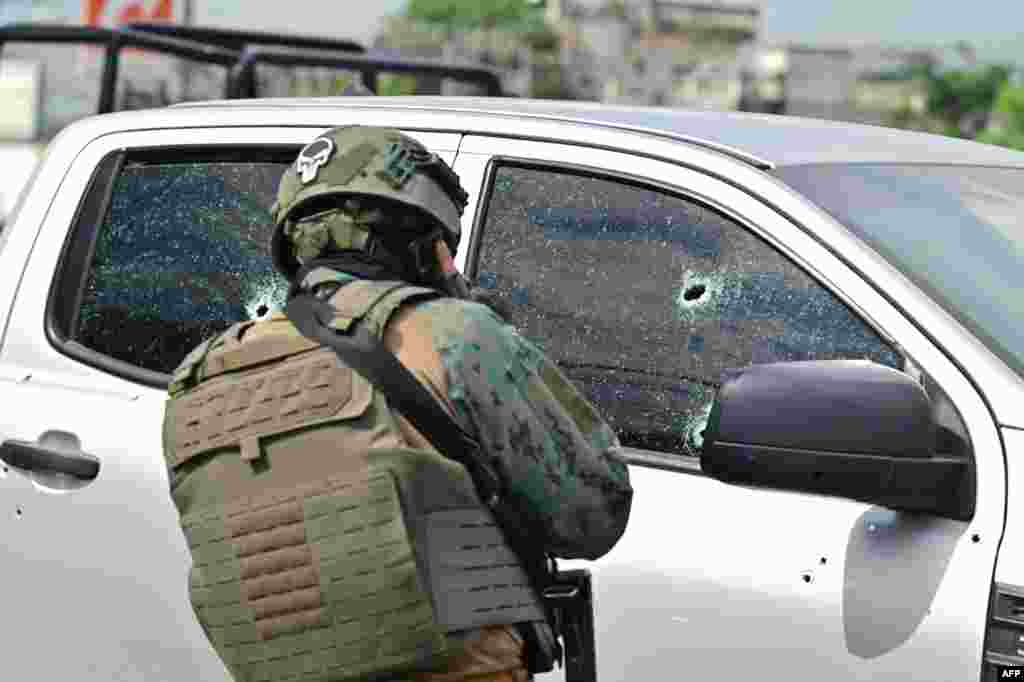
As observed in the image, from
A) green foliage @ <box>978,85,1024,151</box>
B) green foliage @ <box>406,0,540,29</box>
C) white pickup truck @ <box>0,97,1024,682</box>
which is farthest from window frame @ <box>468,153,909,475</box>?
green foliage @ <box>406,0,540,29</box>

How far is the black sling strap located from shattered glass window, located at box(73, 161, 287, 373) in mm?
1254

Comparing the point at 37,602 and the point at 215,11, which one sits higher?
the point at 37,602

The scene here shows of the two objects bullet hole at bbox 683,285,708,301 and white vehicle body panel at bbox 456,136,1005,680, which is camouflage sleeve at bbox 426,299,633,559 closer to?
white vehicle body panel at bbox 456,136,1005,680

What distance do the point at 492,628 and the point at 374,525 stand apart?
0.78 ft

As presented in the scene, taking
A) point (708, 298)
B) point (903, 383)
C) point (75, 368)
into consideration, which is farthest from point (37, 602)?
point (903, 383)

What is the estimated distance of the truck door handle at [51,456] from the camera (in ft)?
12.8

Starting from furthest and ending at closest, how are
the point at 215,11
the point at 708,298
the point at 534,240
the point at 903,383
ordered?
the point at 215,11 → the point at 534,240 → the point at 708,298 → the point at 903,383

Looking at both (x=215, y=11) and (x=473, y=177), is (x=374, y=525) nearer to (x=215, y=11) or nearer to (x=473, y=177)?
(x=473, y=177)

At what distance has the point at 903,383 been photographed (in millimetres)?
2869

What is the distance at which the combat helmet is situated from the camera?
2721 millimetres

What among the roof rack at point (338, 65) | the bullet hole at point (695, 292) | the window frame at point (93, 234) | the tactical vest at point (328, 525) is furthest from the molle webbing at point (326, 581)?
Answer: the roof rack at point (338, 65)

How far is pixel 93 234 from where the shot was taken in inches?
169

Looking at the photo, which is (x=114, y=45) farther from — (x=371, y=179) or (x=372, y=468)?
(x=372, y=468)

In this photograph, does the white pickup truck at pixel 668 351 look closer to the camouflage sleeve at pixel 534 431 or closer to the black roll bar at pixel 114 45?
the camouflage sleeve at pixel 534 431
